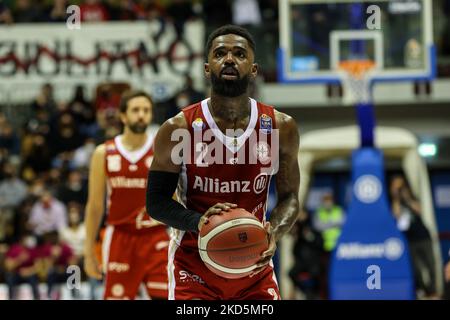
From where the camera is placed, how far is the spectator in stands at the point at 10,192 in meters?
15.4

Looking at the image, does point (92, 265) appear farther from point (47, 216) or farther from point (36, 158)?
point (36, 158)

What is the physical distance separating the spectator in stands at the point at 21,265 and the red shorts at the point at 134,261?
5103mm

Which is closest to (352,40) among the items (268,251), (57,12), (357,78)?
(357,78)

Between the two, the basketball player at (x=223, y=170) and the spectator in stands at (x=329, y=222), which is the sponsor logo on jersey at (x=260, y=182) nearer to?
the basketball player at (x=223, y=170)

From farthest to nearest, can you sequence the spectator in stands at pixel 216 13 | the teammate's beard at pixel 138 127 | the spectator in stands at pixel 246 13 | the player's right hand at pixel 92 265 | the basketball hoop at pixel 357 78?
the spectator in stands at pixel 216 13, the spectator in stands at pixel 246 13, the basketball hoop at pixel 357 78, the teammate's beard at pixel 138 127, the player's right hand at pixel 92 265

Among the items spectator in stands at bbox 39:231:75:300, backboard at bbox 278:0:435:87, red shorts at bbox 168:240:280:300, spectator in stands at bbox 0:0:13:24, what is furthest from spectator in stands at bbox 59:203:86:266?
red shorts at bbox 168:240:280:300

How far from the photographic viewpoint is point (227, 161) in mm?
5152

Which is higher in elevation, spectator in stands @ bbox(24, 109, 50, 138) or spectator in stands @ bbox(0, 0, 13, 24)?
spectator in stands @ bbox(0, 0, 13, 24)

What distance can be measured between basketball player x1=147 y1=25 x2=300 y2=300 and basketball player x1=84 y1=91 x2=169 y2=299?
7.28ft

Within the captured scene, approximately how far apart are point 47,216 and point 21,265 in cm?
153

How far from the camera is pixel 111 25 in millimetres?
18172

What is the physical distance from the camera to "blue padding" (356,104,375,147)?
12133 millimetres

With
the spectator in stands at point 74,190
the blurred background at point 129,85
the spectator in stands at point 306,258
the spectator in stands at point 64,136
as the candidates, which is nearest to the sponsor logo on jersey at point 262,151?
the spectator in stands at point 306,258

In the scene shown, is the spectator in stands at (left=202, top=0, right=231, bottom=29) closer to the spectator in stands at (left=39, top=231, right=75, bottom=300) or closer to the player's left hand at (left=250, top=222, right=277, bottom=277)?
the spectator in stands at (left=39, top=231, right=75, bottom=300)
